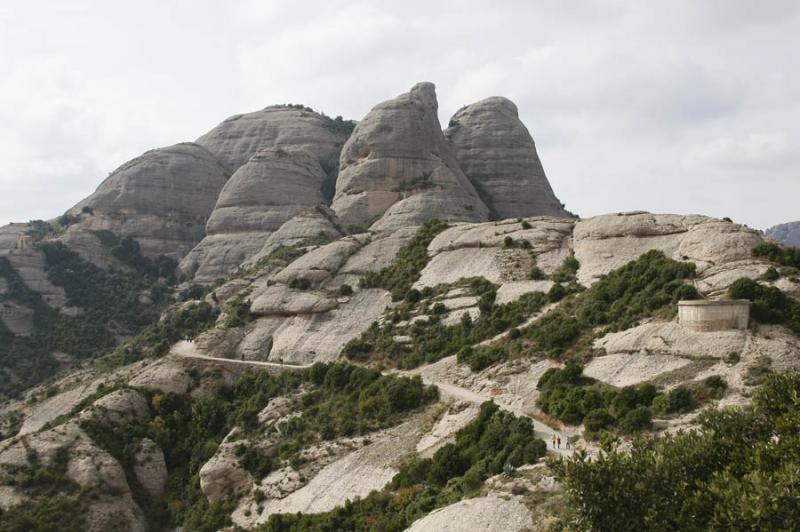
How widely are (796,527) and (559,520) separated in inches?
238

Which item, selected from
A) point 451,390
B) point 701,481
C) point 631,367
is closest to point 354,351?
point 451,390

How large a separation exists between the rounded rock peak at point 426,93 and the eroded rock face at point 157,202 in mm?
34077

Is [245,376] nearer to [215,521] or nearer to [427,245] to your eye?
[215,521]

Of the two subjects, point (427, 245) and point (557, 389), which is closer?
point (557, 389)

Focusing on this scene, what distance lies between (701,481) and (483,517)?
23.4ft

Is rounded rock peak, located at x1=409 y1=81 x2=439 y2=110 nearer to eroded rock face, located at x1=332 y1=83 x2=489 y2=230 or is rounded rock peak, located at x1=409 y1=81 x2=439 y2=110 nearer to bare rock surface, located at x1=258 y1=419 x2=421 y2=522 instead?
eroded rock face, located at x1=332 y1=83 x2=489 y2=230

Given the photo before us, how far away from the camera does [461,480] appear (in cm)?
2642

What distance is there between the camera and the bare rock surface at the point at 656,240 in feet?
120

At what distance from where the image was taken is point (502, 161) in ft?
303

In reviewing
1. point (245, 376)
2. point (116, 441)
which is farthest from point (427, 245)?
point (116, 441)

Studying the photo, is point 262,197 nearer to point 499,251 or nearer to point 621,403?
point 499,251

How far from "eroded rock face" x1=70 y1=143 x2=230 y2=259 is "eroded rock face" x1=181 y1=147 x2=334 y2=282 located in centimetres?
1134

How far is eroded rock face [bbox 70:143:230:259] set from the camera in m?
98.6

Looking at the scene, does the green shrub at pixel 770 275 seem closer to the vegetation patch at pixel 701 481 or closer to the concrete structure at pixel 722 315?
the concrete structure at pixel 722 315
